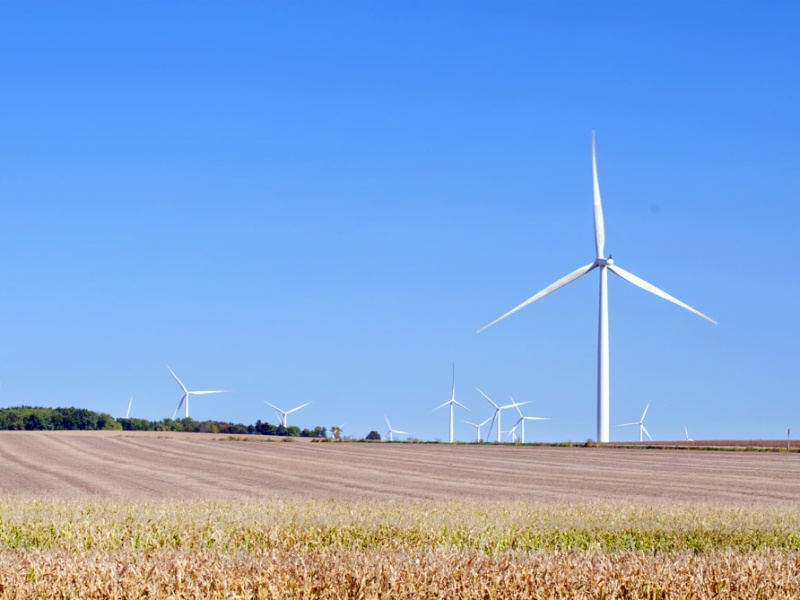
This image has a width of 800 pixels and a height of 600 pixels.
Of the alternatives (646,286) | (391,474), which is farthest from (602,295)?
(391,474)

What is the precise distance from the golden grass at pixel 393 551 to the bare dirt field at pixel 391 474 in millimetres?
8458

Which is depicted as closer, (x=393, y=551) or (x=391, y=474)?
(x=393, y=551)

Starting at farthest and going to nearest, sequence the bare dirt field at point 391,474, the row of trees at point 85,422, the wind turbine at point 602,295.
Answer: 1. the row of trees at point 85,422
2. the wind turbine at point 602,295
3. the bare dirt field at point 391,474

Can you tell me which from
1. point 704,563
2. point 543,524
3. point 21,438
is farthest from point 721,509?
point 21,438

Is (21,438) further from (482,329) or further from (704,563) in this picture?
(704,563)

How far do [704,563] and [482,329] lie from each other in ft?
214

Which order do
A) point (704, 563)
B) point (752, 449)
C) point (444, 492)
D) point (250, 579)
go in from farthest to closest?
point (752, 449), point (444, 492), point (704, 563), point (250, 579)

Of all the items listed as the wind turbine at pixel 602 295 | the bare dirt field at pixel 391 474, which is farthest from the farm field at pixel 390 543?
the wind turbine at pixel 602 295

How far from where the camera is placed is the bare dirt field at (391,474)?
108ft

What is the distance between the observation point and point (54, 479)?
39.1m

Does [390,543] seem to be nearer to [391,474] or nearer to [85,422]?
[391,474]

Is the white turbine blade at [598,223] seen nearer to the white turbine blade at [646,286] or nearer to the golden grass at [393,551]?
the white turbine blade at [646,286]

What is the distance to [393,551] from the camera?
1405cm

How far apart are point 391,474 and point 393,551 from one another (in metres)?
30.2
